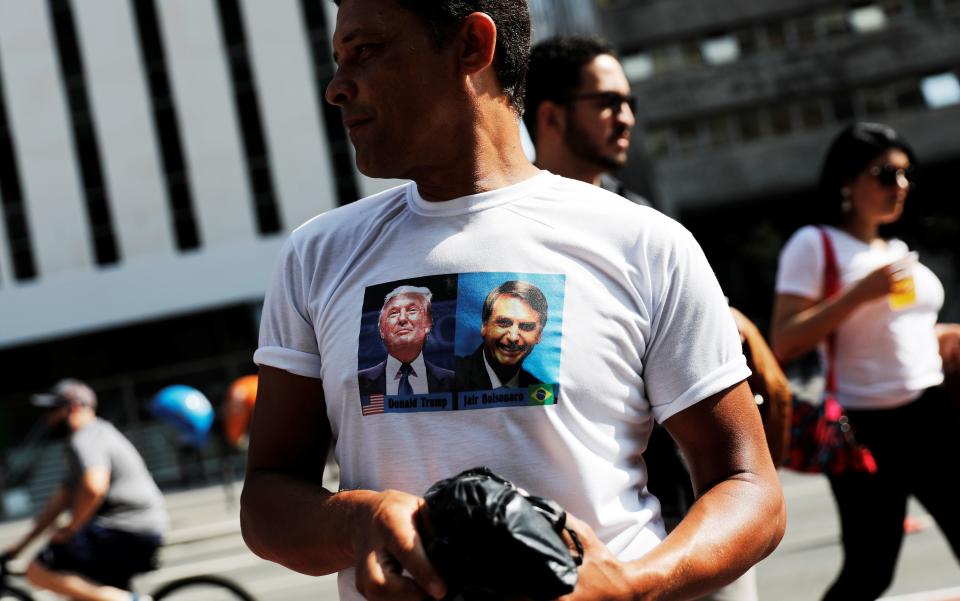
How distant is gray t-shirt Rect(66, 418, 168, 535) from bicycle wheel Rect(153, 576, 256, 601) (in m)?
0.32

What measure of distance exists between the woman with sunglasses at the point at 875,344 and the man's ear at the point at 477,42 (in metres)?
2.48

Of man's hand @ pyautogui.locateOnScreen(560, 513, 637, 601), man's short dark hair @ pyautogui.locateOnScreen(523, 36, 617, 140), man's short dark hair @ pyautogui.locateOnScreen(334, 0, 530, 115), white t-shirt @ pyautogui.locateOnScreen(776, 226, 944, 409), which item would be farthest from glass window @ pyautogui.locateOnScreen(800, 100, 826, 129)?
man's hand @ pyautogui.locateOnScreen(560, 513, 637, 601)

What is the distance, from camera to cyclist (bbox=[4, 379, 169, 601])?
621 centimetres

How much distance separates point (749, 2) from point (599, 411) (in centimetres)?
4118

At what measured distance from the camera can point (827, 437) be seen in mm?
3934

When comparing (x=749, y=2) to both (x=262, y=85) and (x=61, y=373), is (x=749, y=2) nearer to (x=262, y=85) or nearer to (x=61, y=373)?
(x=262, y=85)

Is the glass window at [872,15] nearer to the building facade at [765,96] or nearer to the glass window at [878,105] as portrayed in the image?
the building facade at [765,96]

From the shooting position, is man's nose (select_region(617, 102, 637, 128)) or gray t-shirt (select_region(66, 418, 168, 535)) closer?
man's nose (select_region(617, 102, 637, 128))

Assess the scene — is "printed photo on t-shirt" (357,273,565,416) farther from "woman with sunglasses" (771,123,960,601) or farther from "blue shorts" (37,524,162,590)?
"blue shorts" (37,524,162,590)

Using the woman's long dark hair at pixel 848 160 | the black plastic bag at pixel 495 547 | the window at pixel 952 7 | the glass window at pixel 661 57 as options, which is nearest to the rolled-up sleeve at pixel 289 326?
the black plastic bag at pixel 495 547

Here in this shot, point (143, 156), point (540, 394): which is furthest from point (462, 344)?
point (143, 156)

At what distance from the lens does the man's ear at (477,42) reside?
180 centimetres

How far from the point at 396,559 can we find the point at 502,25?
0.87 m

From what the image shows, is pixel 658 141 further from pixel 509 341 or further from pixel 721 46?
pixel 509 341
